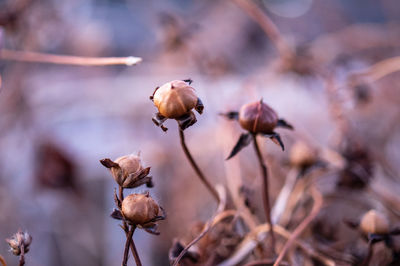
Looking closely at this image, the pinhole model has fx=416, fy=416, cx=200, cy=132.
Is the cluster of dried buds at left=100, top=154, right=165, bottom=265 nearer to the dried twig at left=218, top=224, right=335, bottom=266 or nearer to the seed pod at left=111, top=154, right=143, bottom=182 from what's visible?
the seed pod at left=111, top=154, right=143, bottom=182

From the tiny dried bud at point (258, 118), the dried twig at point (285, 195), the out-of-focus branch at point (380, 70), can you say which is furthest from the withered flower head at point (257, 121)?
the out-of-focus branch at point (380, 70)

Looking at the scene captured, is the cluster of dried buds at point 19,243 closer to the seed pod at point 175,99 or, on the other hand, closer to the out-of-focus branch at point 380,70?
the seed pod at point 175,99

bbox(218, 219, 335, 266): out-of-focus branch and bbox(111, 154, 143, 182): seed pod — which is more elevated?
bbox(111, 154, 143, 182): seed pod

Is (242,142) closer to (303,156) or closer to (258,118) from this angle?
(258,118)

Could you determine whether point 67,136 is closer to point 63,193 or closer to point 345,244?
point 63,193

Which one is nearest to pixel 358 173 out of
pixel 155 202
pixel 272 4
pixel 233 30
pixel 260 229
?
pixel 260 229

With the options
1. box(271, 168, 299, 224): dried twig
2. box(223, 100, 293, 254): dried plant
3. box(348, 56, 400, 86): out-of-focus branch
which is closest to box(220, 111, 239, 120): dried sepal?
box(223, 100, 293, 254): dried plant
